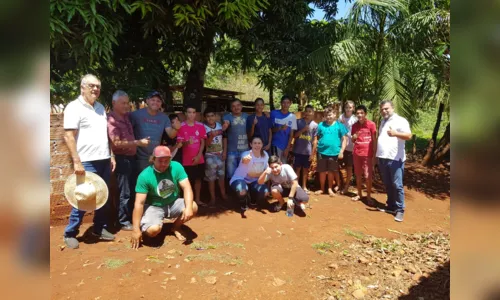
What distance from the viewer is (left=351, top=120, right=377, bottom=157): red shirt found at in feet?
19.4

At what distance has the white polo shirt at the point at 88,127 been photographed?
3.72 m

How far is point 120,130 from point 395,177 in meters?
4.13

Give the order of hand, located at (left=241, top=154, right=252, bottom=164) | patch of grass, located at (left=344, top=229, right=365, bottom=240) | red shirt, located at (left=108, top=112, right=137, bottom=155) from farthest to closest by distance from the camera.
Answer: hand, located at (left=241, top=154, right=252, bottom=164) → patch of grass, located at (left=344, top=229, right=365, bottom=240) → red shirt, located at (left=108, top=112, right=137, bottom=155)

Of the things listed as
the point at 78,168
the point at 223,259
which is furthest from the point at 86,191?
the point at 223,259

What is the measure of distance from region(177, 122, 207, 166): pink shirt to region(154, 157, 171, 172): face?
3.38 feet

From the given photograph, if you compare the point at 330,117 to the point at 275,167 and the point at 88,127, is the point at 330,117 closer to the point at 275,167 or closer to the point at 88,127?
the point at 275,167

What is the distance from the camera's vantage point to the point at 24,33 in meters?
0.51

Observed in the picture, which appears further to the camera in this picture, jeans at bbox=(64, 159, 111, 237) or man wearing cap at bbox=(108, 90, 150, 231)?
man wearing cap at bbox=(108, 90, 150, 231)

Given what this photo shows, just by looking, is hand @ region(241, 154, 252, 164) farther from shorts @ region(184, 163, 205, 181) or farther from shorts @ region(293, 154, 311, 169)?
shorts @ region(293, 154, 311, 169)

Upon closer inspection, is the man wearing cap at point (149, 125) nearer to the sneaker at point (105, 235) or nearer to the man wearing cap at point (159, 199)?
the man wearing cap at point (159, 199)

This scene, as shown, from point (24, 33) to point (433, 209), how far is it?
7277mm

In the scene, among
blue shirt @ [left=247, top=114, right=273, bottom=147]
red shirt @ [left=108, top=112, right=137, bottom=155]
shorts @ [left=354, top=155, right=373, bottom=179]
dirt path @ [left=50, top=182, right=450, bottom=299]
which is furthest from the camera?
shorts @ [left=354, top=155, right=373, bottom=179]

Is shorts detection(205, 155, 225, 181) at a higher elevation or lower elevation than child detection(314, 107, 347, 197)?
lower

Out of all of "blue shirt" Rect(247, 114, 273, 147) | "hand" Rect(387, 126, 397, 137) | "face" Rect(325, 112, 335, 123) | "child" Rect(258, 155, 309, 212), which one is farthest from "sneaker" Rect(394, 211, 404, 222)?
"blue shirt" Rect(247, 114, 273, 147)
